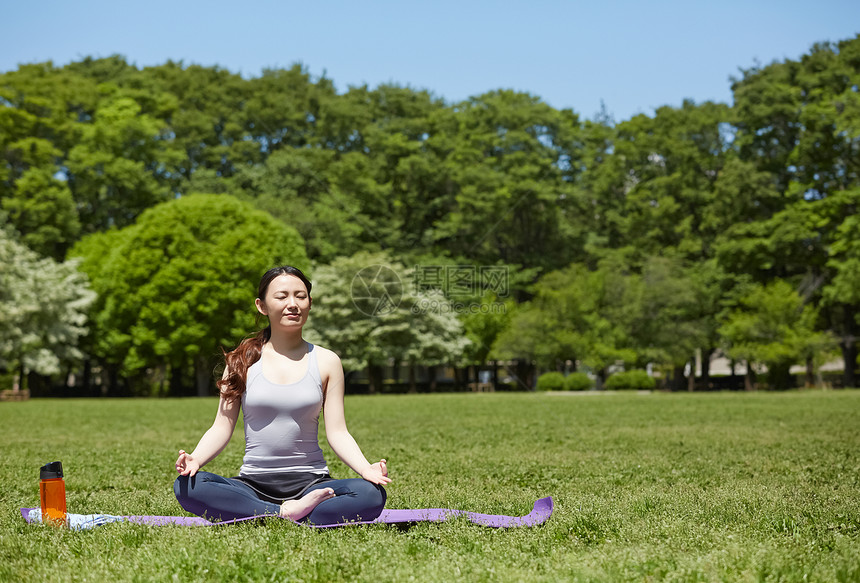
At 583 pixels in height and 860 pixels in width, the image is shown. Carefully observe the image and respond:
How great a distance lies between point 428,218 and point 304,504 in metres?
56.9

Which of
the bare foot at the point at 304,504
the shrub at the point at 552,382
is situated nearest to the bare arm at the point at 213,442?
the bare foot at the point at 304,504

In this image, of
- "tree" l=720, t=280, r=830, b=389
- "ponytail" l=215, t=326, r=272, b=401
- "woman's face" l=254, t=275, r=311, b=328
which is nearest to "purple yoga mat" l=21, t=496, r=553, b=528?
"ponytail" l=215, t=326, r=272, b=401

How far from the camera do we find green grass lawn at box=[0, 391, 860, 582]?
4336 millimetres

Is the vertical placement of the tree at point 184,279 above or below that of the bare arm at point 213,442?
above

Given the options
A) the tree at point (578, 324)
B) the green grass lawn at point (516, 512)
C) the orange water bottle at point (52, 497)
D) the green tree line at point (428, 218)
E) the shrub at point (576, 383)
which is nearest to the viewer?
the green grass lawn at point (516, 512)

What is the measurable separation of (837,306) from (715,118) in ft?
45.8

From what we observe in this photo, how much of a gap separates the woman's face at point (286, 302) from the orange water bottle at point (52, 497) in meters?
1.66

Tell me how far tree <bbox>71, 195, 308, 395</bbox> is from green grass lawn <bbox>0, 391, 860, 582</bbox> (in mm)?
30109

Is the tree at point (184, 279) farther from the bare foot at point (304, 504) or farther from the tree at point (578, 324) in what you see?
the bare foot at point (304, 504)

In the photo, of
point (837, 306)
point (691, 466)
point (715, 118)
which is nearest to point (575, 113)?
point (715, 118)

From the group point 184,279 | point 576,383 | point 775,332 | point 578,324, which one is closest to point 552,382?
point 576,383

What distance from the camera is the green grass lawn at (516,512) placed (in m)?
4.34

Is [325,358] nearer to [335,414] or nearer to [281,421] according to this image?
[335,414]

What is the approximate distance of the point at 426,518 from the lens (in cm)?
574
